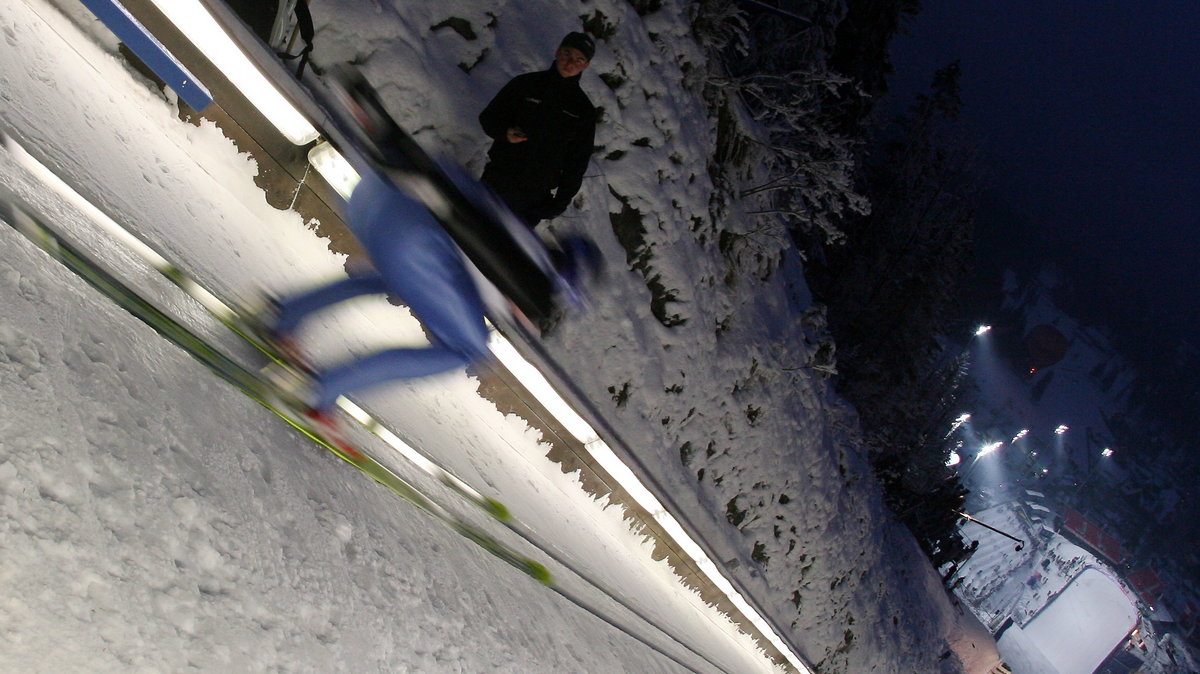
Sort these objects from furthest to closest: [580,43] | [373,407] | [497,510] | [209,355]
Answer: [580,43], [497,510], [373,407], [209,355]

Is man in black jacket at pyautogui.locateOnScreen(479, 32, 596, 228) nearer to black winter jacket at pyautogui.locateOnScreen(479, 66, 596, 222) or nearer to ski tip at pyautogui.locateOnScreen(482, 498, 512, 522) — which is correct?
black winter jacket at pyautogui.locateOnScreen(479, 66, 596, 222)

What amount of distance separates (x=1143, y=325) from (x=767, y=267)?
19052 cm

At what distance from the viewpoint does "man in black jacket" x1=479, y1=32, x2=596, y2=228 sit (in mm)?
4371

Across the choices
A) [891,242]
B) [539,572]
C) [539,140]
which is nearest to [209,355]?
[539,572]

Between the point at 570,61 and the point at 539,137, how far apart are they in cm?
53

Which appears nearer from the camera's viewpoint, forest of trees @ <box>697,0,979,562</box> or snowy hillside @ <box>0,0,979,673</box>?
snowy hillside @ <box>0,0,979,673</box>

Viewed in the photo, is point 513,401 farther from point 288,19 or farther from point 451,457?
point 288,19

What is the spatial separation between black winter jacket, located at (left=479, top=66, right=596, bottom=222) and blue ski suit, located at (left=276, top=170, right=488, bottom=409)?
140 cm

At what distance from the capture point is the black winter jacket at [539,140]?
14.4ft

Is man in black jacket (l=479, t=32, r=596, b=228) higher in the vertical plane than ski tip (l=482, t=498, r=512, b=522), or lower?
higher

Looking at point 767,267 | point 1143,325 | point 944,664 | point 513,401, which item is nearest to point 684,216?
point 767,267

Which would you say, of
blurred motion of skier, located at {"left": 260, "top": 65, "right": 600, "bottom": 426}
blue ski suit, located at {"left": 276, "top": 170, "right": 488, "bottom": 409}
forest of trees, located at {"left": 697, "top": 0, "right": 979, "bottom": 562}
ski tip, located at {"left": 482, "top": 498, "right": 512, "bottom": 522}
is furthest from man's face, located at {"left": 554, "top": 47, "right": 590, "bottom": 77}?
forest of trees, located at {"left": 697, "top": 0, "right": 979, "bottom": 562}

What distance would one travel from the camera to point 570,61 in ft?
13.6

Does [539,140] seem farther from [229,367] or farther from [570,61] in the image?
[229,367]
